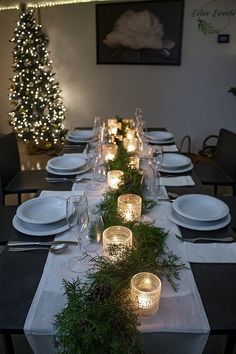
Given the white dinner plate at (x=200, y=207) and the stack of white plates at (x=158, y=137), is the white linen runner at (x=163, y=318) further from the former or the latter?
the stack of white plates at (x=158, y=137)

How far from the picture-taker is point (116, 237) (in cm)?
102

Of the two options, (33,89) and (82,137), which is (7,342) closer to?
(82,137)

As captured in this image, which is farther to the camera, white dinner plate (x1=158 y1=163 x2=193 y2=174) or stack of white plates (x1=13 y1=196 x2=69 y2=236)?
white dinner plate (x1=158 y1=163 x2=193 y2=174)

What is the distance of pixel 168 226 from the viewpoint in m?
1.23

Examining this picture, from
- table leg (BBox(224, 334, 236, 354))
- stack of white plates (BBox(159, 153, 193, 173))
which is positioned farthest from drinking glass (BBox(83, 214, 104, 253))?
stack of white plates (BBox(159, 153, 193, 173))

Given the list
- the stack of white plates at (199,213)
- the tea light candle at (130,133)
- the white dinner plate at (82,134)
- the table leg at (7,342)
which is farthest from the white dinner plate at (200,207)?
the white dinner plate at (82,134)

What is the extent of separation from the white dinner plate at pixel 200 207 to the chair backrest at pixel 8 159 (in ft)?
4.14

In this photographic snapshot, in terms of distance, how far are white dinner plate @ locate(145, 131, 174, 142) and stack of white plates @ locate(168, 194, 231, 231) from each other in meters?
1.08

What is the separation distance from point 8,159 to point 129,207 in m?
1.38

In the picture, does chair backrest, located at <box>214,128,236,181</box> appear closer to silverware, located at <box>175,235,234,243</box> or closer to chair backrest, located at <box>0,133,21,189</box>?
silverware, located at <box>175,235,234,243</box>

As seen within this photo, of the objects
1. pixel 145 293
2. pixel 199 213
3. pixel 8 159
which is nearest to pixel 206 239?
pixel 199 213

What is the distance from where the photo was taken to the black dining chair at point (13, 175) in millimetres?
2145

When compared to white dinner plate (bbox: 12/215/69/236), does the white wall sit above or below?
above

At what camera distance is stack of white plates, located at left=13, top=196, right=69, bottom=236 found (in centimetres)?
118
